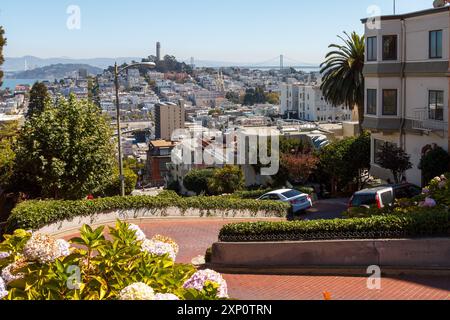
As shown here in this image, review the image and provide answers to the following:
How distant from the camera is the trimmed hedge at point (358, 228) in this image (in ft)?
39.5

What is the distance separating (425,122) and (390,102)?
263 cm

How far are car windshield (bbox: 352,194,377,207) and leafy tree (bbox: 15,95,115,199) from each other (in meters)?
9.23

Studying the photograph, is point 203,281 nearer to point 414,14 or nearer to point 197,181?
point 414,14

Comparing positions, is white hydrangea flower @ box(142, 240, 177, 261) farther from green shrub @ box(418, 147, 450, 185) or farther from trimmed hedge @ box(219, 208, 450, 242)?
green shrub @ box(418, 147, 450, 185)

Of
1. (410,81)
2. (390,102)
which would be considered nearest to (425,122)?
(410,81)

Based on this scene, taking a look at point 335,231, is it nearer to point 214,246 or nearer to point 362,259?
point 362,259

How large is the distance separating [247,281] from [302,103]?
180 m

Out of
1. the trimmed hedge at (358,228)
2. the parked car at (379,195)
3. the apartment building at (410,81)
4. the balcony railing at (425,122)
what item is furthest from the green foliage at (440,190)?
the apartment building at (410,81)

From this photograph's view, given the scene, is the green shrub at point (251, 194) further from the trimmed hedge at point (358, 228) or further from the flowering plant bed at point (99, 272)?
the flowering plant bed at point (99, 272)

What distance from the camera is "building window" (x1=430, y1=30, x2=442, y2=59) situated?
23.2 metres

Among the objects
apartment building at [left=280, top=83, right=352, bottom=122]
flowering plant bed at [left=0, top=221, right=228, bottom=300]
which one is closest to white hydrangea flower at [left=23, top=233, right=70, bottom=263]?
flowering plant bed at [left=0, top=221, right=228, bottom=300]

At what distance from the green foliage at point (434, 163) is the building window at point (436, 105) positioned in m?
1.79

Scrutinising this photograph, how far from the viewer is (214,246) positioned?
13602 millimetres

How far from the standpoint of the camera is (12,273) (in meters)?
5.20
